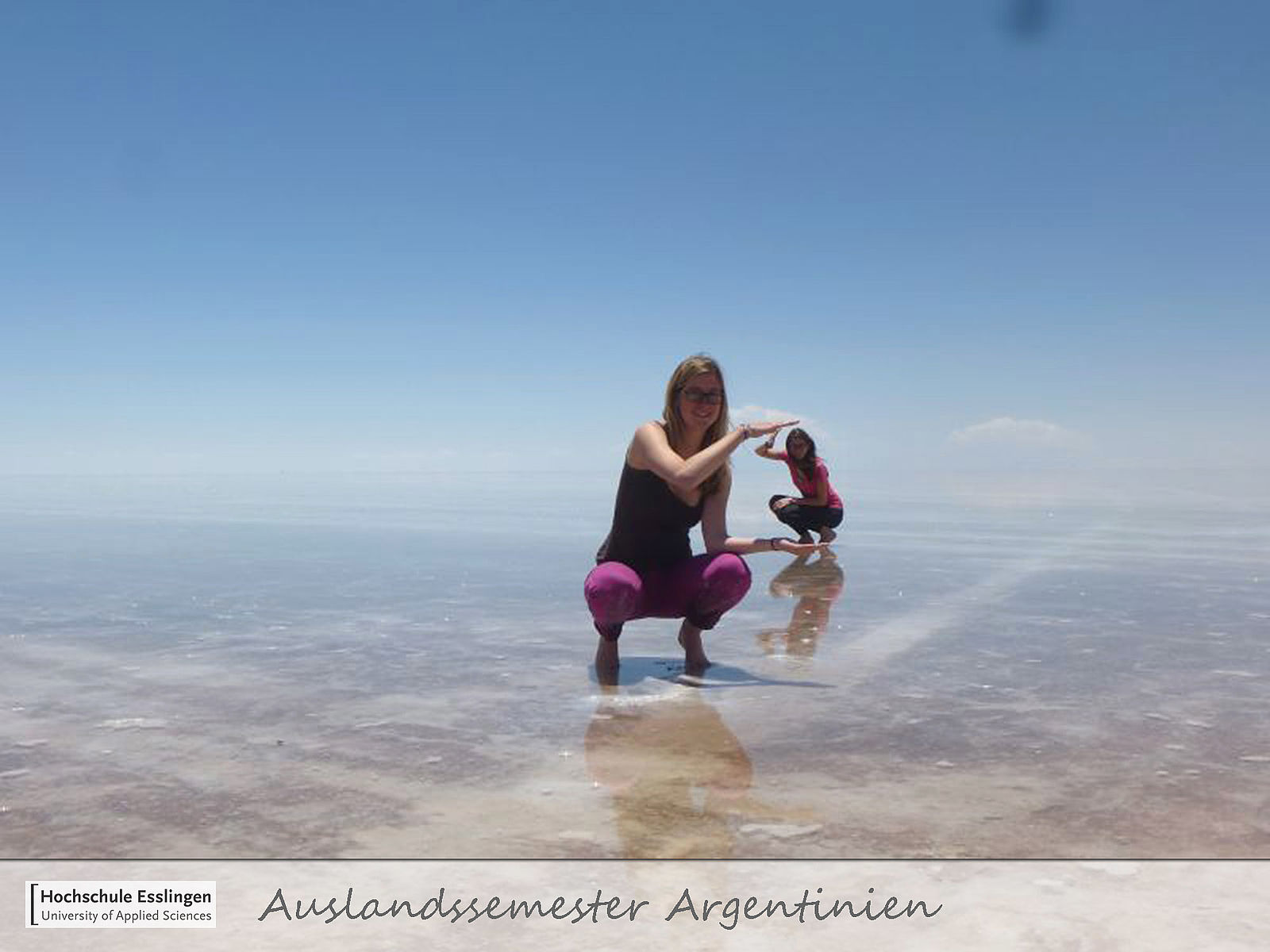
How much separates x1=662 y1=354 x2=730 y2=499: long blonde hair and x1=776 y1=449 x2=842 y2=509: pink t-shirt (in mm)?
6113

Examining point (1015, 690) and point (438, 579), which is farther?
point (438, 579)

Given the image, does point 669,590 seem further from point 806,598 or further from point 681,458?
point 806,598

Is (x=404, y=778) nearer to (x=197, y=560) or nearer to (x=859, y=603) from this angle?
(x=859, y=603)

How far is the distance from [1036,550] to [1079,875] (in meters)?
9.16

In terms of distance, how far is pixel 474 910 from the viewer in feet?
7.05

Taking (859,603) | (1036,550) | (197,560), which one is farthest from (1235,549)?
(197,560)

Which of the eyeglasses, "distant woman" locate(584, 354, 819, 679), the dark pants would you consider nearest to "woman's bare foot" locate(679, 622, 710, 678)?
"distant woman" locate(584, 354, 819, 679)

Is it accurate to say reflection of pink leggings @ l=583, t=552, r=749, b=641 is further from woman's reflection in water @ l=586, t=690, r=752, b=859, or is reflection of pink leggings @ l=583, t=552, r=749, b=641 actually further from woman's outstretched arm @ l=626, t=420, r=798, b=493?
woman's reflection in water @ l=586, t=690, r=752, b=859

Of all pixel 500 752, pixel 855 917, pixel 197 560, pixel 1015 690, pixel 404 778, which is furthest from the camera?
pixel 197 560

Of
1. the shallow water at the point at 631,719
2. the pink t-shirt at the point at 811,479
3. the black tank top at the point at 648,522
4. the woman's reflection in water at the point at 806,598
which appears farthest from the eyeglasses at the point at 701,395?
the pink t-shirt at the point at 811,479

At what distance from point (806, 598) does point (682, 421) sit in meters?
3.11

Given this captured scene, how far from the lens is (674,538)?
4980 millimetres

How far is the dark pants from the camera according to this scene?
11.5 metres

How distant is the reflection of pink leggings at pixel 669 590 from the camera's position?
4.63 meters
